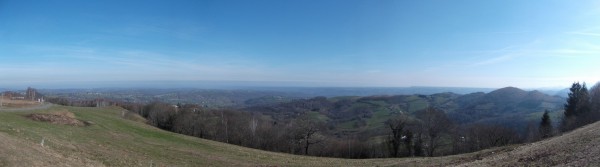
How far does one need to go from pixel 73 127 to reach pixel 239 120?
74.7 m

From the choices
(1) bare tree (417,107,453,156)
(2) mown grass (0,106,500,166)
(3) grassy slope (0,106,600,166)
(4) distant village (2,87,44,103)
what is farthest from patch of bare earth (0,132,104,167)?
(1) bare tree (417,107,453,156)

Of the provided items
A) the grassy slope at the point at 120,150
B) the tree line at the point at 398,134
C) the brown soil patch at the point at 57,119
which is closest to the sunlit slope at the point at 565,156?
the grassy slope at the point at 120,150

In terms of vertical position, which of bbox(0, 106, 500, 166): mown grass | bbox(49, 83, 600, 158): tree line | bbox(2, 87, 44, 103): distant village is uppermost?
bbox(2, 87, 44, 103): distant village

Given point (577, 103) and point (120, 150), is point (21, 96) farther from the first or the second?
point (577, 103)

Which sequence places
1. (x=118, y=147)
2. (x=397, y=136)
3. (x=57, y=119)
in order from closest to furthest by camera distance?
(x=118, y=147) → (x=57, y=119) → (x=397, y=136)

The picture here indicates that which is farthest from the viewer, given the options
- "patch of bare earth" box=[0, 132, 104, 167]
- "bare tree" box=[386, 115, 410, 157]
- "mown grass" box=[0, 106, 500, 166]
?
"bare tree" box=[386, 115, 410, 157]

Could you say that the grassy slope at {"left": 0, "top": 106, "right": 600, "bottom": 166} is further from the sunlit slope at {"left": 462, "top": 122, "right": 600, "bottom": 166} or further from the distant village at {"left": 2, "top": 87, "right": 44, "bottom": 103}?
the distant village at {"left": 2, "top": 87, "right": 44, "bottom": 103}

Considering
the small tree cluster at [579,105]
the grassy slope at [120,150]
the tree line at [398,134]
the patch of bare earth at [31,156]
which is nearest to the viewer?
the patch of bare earth at [31,156]

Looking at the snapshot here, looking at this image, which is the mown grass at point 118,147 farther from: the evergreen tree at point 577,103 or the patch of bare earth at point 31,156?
the evergreen tree at point 577,103

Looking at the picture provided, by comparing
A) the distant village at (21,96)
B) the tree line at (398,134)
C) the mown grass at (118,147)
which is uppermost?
the distant village at (21,96)

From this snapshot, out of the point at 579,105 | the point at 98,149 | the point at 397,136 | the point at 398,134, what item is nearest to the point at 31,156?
the point at 98,149

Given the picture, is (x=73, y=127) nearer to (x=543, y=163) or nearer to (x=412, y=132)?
(x=543, y=163)

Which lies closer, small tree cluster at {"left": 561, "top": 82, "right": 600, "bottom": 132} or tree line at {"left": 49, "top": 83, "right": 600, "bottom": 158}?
tree line at {"left": 49, "top": 83, "right": 600, "bottom": 158}

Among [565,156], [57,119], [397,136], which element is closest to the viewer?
[565,156]
